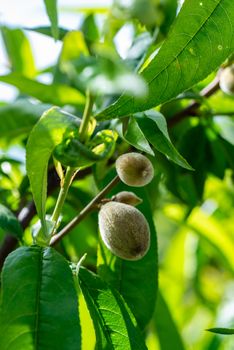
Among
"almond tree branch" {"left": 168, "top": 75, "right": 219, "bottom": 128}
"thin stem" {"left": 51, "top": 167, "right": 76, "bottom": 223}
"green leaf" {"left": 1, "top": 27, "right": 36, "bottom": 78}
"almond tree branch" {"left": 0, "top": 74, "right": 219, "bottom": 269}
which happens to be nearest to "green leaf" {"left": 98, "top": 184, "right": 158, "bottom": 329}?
"almond tree branch" {"left": 0, "top": 74, "right": 219, "bottom": 269}

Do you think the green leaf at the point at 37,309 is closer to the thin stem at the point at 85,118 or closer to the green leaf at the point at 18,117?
the thin stem at the point at 85,118

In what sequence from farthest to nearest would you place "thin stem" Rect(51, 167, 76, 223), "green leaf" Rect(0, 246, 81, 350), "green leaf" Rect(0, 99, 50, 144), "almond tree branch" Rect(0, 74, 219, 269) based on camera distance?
"green leaf" Rect(0, 99, 50, 144)
"almond tree branch" Rect(0, 74, 219, 269)
"thin stem" Rect(51, 167, 76, 223)
"green leaf" Rect(0, 246, 81, 350)

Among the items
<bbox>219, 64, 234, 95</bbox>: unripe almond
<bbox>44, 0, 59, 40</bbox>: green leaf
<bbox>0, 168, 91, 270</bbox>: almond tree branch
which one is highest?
<bbox>44, 0, 59, 40</bbox>: green leaf

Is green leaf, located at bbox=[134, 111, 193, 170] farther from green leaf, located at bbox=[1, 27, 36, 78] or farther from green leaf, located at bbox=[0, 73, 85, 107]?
green leaf, located at bbox=[1, 27, 36, 78]

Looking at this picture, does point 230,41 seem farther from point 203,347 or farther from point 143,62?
point 203,347

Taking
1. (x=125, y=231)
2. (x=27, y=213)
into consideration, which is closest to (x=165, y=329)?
(x=27, y=213)

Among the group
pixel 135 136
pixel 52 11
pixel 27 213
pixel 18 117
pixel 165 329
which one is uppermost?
pixel 52 11

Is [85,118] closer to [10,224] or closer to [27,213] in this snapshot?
[10,224]

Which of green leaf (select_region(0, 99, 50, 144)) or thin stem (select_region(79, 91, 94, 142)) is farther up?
thin stem (select_region(79, 91, 94, 142))
